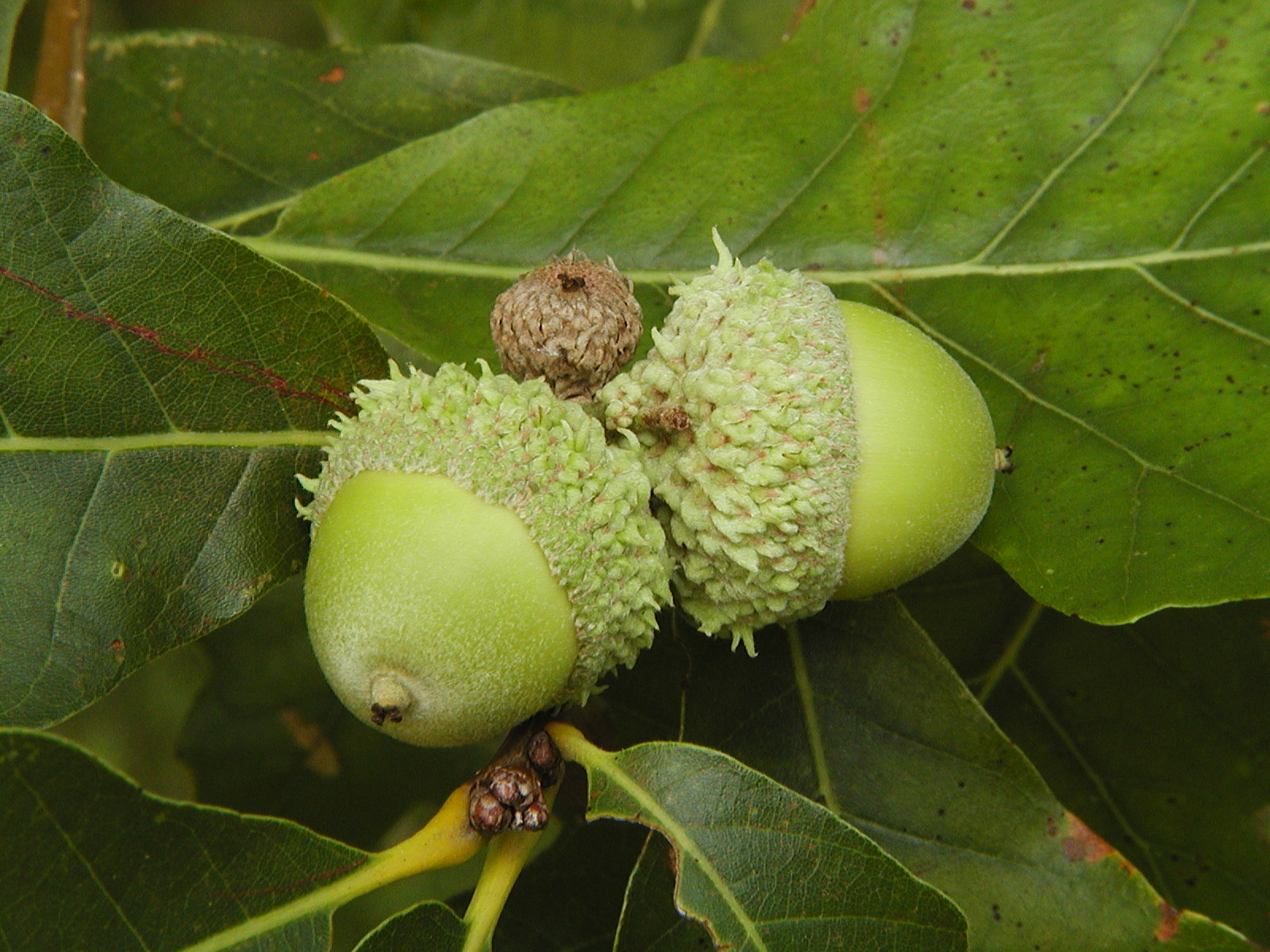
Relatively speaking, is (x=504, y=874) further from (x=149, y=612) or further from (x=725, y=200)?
(x=725, y=200)

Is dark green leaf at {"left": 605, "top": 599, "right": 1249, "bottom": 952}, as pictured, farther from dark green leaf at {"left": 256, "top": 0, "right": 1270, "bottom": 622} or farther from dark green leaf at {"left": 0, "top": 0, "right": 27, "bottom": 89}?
dark green leaf at {"left": 0, "top": 0, "right": 27, "bottom": 89}

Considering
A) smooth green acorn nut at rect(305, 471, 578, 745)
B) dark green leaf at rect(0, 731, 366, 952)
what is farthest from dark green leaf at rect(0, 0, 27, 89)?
dark green leaf at rect(0, 731, 366, 952)

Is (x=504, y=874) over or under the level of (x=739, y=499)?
under

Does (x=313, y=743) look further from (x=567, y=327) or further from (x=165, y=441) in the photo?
(x=567, y=327)

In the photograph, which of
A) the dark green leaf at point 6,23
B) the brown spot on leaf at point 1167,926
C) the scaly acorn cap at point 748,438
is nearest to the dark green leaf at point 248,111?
the dark green leaf at point 6,23

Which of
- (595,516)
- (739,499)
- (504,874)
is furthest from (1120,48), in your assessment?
(504,874)

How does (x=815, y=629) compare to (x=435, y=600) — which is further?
(x=815, y=629)

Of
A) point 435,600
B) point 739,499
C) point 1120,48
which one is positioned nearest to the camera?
point 435,600

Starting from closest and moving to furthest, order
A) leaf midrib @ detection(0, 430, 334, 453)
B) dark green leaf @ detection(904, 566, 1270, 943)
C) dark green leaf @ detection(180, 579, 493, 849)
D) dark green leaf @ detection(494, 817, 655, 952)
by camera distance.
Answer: leaf midrib @ detection(0, 430, 334, 453)
dark green leaf @ detection(494, 817, 655, 952)
dark green leaf @ detection(904, 566, 1270, 943)
dark green leaf @ detection(180, 579, 493, 849)
